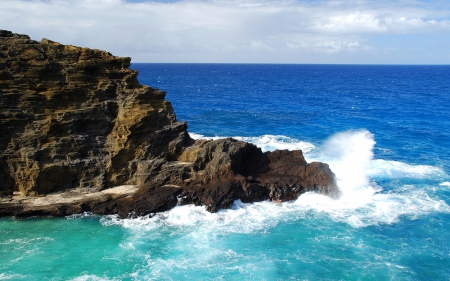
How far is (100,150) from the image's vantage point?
34.7 metres

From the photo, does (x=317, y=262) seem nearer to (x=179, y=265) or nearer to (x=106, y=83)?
(x=179, y=265)

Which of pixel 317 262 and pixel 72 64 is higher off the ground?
pixel 72 64

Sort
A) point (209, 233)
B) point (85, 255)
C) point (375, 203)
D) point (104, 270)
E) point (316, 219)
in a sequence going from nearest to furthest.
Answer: point (104, 270), point (85, 255), point (209, 233), point (316, 219), point (375, 203)

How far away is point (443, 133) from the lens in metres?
61.1

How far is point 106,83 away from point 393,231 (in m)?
27.9

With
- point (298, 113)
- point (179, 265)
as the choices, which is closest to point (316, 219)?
point (179, 265)

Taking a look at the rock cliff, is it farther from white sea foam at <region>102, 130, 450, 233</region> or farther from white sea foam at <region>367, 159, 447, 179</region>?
white sea foam at <region>367, 159, 447, 179</region>

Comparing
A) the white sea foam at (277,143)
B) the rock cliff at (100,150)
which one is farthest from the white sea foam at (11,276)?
the white sea foam at (277,143)

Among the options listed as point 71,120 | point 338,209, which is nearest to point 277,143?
point 338,209

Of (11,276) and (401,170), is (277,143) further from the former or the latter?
(11,276)

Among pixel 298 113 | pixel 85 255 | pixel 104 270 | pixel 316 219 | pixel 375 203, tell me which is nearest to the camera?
pixel 104 270

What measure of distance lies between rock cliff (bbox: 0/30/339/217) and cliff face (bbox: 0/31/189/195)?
3.4 inches

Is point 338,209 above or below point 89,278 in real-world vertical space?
above

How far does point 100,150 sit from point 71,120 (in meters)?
3.64
